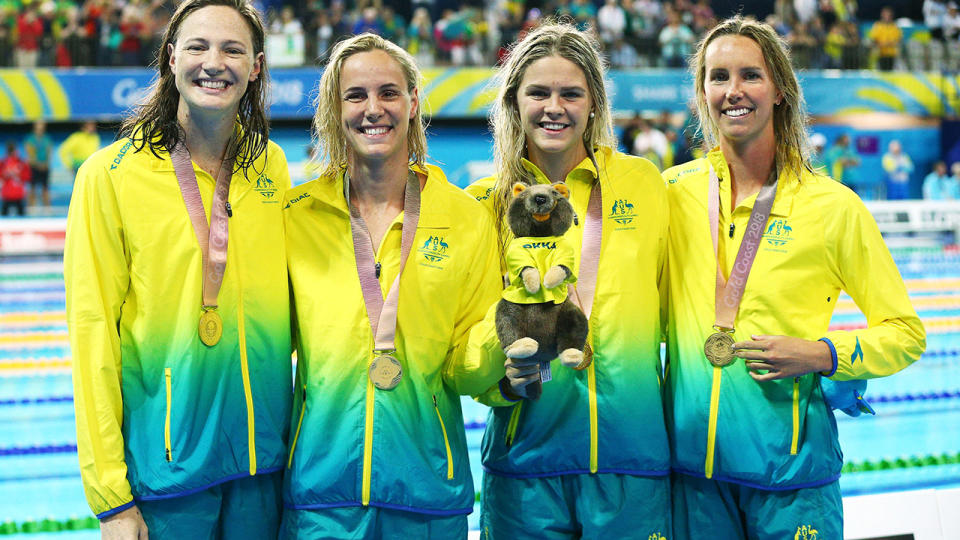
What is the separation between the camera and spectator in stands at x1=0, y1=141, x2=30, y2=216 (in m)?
15.0

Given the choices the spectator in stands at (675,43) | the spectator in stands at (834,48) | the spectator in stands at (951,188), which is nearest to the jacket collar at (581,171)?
the spectator in stands at (675,43)

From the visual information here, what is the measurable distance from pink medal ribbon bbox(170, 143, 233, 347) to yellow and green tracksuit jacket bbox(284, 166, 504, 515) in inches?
7.8

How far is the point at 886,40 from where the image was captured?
63.7ft

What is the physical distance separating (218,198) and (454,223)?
0.66 metres

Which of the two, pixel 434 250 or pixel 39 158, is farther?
pixel 39 158

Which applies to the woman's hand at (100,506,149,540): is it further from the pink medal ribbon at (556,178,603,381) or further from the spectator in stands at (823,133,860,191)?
the spectator in stands at (823,133,860,191)

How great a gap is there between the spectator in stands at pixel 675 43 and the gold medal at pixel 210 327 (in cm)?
1691

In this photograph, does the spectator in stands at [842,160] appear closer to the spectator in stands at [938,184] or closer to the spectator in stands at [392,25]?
the spectator in stands at [938,184]

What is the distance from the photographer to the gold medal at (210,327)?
98.1 inches

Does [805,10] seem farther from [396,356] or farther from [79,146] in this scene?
[396,356]

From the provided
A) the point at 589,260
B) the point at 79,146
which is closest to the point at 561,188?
the point at 589,260

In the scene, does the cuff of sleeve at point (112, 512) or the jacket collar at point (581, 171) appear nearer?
the cuff of sleeve at point (112, 512)

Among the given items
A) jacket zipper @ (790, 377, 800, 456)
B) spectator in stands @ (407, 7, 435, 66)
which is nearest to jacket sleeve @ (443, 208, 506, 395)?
jacket zipper @ (790, 377, 800, 456)

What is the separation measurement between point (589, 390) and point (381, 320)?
25.4 inches
